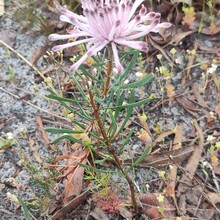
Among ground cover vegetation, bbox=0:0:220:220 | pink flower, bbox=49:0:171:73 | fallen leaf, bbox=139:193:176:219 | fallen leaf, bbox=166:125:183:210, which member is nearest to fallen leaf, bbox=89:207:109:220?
ground cover vegetation, bbox=0:0:220:220

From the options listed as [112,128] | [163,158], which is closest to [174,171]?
[163,158]

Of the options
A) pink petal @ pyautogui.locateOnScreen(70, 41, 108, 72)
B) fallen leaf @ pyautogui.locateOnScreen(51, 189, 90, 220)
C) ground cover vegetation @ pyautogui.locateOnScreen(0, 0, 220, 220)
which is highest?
pink petal @ pyautogui.locateOnScreen(70, 41, 108, 72)

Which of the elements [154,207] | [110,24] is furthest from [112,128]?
Answer: [110,24]

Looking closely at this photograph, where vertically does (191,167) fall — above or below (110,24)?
below

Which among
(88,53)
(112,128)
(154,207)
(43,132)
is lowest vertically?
(154,207)

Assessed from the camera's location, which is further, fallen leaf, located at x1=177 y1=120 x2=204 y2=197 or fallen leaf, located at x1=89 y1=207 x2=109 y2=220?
fallen leaf, located at x1=177 y1=120 x2=204 y2=197

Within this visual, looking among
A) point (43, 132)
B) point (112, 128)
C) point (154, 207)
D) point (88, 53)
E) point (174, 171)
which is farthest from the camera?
point (43, 132)

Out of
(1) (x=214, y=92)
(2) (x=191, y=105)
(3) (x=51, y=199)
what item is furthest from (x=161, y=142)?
(3) (x=51, y=199)

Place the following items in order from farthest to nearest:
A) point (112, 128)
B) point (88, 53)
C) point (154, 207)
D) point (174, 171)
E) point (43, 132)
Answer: point (43, 132), point (174, 171), point (154, 207), point (112, 128), point (88, 53)

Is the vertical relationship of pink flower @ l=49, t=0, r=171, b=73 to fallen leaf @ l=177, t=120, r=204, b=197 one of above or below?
above

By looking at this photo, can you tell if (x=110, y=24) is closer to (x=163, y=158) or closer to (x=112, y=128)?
(x=112, y=128)

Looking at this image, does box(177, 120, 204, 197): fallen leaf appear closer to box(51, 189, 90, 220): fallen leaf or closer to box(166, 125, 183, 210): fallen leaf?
box(166, 125, 183, 210): fallen leaf

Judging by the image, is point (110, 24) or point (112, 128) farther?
point (112, 128)
